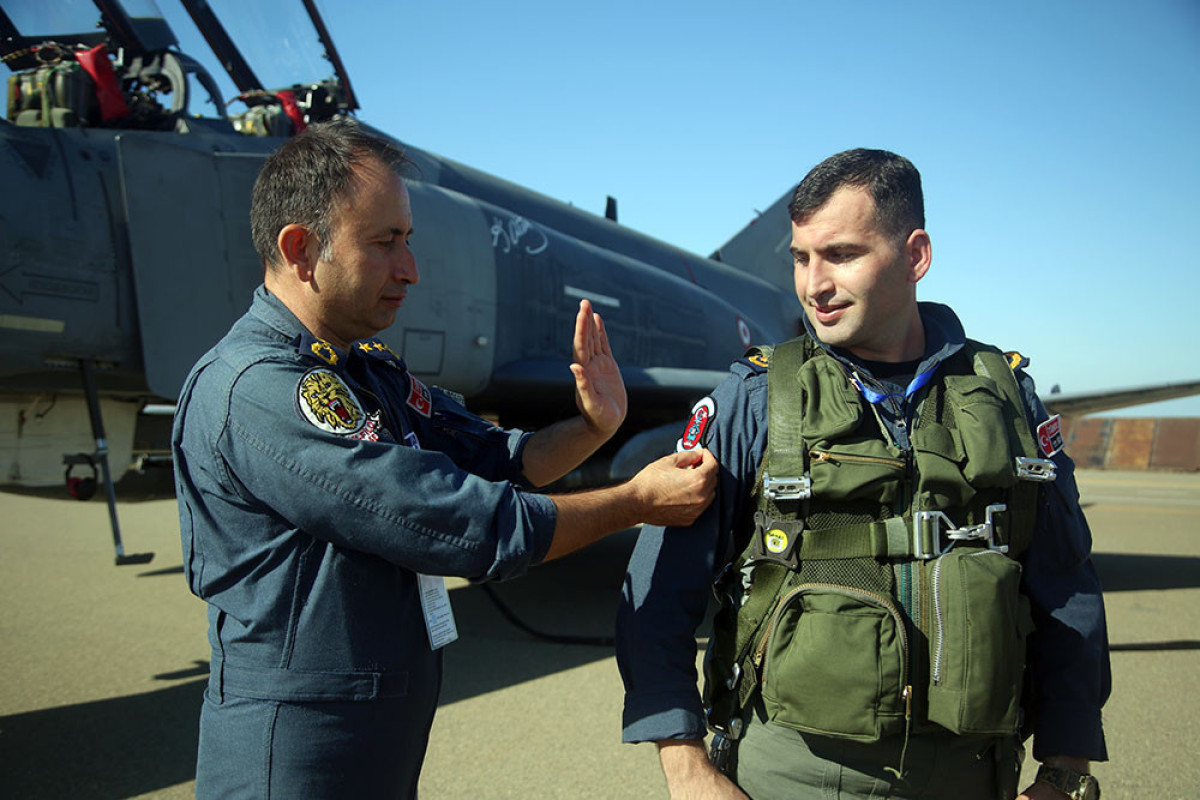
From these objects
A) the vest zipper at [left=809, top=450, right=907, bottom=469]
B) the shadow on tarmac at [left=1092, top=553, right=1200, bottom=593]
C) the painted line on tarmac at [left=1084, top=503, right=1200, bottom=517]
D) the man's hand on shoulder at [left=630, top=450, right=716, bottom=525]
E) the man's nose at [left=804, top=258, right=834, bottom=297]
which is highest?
the man's nose at [left=804, top=258, right=834, bottom=297]

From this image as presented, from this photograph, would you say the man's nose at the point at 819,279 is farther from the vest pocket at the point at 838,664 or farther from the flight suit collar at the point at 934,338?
the vest pocket at the point at 838,664

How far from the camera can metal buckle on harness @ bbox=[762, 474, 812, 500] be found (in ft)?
4.68

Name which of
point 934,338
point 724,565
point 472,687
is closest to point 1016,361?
point 934,338

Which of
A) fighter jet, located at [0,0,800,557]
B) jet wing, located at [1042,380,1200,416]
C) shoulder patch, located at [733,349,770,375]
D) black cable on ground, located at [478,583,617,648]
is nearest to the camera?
shoulder patch, located at [733,349,770,375]

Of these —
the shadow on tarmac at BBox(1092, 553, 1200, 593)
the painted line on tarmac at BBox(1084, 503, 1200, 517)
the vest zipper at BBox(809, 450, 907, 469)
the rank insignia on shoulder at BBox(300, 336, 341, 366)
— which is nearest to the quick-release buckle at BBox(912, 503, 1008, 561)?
the vest zipper at BBox(809, 450, 907, 469)

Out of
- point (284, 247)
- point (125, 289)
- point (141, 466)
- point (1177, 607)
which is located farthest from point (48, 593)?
point (1177, 607)

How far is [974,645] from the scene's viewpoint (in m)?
1.37

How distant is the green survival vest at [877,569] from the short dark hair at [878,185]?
1.06 ft

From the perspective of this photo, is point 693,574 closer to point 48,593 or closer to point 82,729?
point 82,729

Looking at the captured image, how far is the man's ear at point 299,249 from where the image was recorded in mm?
1526

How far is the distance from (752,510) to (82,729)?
11.7 ft

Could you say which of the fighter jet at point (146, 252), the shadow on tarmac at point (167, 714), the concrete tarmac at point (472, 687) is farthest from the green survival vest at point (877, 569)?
the shadow on tarmac at point (167, 714)

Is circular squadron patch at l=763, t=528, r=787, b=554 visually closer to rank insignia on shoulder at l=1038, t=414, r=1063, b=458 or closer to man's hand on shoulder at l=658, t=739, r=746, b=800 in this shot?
man's hand on shoulder at l=658, t=739, r=746, b=800

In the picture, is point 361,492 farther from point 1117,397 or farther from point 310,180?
point 1117,397
